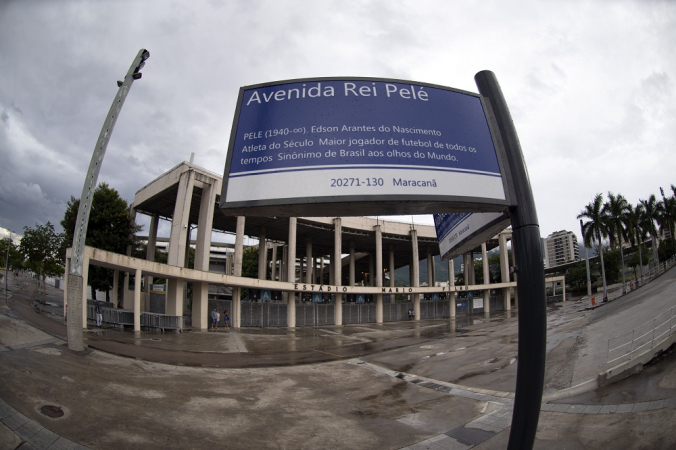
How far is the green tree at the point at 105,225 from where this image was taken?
29.8 metres

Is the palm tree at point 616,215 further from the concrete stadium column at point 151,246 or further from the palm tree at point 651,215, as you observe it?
the concrete stadium column at point 151,246

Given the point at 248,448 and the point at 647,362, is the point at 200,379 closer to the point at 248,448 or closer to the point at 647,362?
the point at 248,448

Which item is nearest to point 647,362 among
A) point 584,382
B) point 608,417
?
point 584,382

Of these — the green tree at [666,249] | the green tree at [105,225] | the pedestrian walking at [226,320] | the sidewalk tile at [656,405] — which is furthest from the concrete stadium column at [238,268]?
the green tree at [666,249]

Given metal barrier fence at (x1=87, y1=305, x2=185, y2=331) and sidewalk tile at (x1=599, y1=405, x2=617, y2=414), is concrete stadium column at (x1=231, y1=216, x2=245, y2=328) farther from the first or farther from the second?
sidewalk tile at (x1=599, y1=405, x2=617, y2=414)

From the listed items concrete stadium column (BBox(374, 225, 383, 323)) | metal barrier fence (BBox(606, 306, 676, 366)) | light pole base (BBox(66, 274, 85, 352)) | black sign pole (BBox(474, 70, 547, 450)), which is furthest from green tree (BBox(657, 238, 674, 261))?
light pole base (BBox(66, 274, 85, 352))

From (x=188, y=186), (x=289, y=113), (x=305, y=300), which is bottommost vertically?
(x=305, y=300)

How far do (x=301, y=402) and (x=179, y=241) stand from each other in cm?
2060

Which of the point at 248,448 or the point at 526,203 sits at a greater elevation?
the point at 526,203

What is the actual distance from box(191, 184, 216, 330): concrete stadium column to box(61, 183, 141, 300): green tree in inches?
406

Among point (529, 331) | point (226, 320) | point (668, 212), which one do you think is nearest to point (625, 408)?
point (529, 331)

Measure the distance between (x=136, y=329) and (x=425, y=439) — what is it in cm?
2021

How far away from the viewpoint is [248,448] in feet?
17.1

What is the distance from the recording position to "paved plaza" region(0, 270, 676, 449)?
5195 mm
